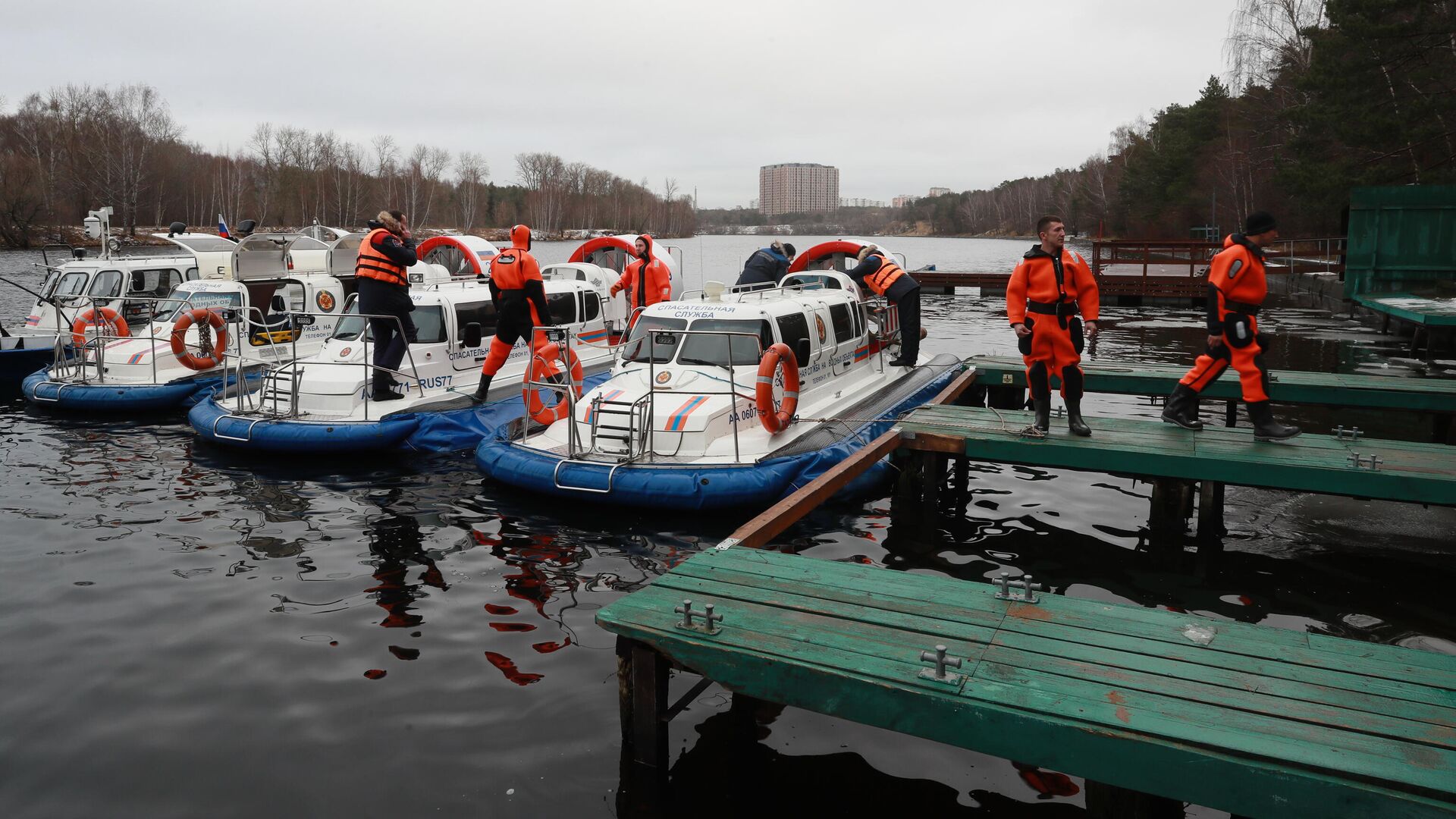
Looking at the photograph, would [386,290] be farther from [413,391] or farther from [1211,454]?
[1211,454]

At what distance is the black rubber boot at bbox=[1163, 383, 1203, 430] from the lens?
870 cm

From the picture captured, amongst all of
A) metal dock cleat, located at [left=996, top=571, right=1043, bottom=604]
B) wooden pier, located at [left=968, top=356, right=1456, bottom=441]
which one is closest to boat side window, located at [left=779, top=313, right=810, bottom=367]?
wooden pier, located at [left=968, top=356, right=1456, bottom=441]

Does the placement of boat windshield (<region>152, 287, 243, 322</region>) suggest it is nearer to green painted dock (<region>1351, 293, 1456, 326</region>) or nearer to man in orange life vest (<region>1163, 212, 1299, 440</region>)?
man in orange life vest (<region>1163, 212, 1299, 440</region>)

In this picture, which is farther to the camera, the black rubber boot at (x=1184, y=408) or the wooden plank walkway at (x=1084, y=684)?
the black rubber boot at (x=1184, y=408)

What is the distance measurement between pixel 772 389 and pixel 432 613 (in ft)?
12.5

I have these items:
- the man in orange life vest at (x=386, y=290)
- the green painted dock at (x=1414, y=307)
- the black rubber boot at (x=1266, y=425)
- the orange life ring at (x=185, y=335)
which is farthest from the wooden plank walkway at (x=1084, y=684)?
the green painted dock at (x=1414, y=307)

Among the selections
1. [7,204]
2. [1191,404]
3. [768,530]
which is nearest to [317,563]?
[768,530]

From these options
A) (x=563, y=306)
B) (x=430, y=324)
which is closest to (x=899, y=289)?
(x=563, y=306)

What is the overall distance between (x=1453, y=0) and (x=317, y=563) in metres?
35.7

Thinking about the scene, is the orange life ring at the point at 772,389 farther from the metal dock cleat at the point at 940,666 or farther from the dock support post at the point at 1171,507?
the metal dock cleat at the point at 940,666

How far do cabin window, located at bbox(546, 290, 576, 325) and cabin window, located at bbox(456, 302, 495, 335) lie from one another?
36.9 inches

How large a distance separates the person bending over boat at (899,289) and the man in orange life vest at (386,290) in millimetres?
5802

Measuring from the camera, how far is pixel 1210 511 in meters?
8.19

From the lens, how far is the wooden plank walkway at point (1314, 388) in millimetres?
10367
